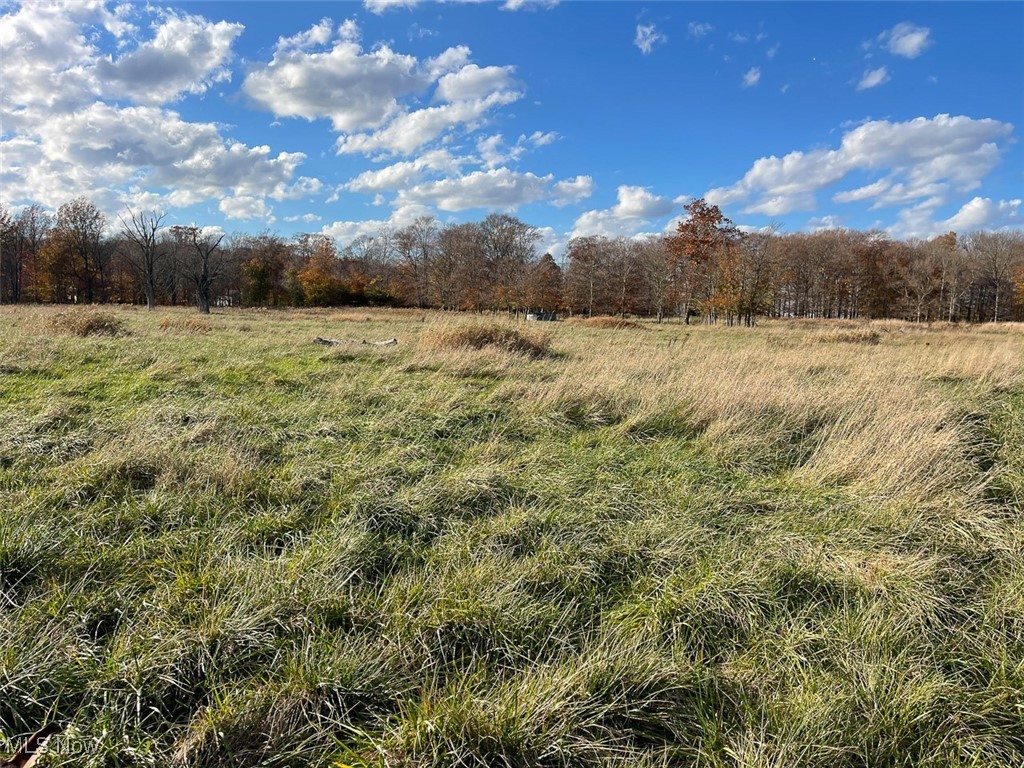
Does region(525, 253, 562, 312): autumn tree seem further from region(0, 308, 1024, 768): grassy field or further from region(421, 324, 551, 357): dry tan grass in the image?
region(0, 308, 1024, 768): grassy field

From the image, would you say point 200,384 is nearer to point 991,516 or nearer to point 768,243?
point 991,516

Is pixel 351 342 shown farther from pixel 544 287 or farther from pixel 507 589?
pixel 544 287

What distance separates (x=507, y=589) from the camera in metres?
2.59

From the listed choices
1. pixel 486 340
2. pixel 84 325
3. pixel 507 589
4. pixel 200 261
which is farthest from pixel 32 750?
pixel 200 261

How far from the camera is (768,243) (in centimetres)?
3588

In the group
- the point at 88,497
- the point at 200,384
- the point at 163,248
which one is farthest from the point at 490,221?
the point at 88,497

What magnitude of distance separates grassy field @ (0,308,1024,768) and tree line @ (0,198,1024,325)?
40151mm

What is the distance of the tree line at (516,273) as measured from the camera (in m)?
49.6

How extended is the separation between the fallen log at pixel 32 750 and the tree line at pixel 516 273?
143ft

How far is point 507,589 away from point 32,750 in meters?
1.79

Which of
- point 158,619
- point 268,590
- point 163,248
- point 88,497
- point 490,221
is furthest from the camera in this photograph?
point 490,221

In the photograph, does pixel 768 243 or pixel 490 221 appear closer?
pixel 768 243

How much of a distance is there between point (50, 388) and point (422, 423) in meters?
4.92

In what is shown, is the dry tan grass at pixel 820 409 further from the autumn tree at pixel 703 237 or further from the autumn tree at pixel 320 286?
the autumn tree at pixel 320 286
